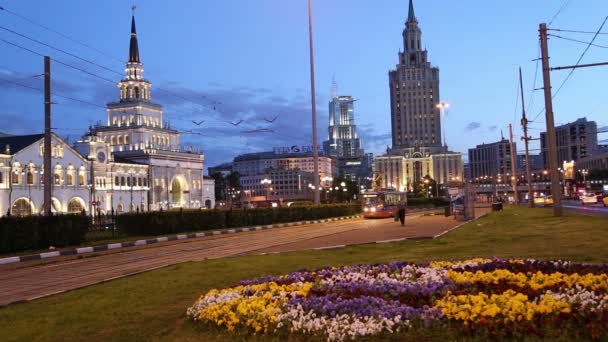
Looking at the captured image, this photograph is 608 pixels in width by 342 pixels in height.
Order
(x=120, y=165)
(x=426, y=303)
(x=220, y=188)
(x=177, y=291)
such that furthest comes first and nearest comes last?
1. (x=220, y=188)
2. (x=120, y=165)
3. (x=177, y=291)
4. (x=426, y=303)

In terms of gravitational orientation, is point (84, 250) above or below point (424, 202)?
below

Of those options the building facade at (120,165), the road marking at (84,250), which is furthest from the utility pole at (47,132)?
the building facade at (120,165)

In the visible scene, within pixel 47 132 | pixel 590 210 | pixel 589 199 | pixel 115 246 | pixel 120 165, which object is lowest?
pixel 115 246

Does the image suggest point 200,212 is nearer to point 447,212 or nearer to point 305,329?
point 447,212

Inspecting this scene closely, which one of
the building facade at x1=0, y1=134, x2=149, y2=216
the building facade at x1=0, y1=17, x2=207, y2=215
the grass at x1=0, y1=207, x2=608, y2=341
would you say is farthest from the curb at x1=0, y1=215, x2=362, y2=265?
the building facade at x1=0, y1=17, x2=207, y2=215

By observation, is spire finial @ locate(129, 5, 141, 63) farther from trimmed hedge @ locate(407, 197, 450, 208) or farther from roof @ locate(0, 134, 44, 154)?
trimmed hedge @ locate(407, 197, 450, 208)

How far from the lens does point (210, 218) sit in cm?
4478

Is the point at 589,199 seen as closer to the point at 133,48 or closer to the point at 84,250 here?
the point at 84,250

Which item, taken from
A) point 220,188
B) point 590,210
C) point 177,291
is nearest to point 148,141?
point 220,188

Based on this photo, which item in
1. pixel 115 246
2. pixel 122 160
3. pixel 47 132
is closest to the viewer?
pixel 47 132

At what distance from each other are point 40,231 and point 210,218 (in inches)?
691

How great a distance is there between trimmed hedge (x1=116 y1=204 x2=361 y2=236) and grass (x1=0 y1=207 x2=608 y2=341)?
67.5ft

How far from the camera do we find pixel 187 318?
338 inches

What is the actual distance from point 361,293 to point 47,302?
6.21 meters
